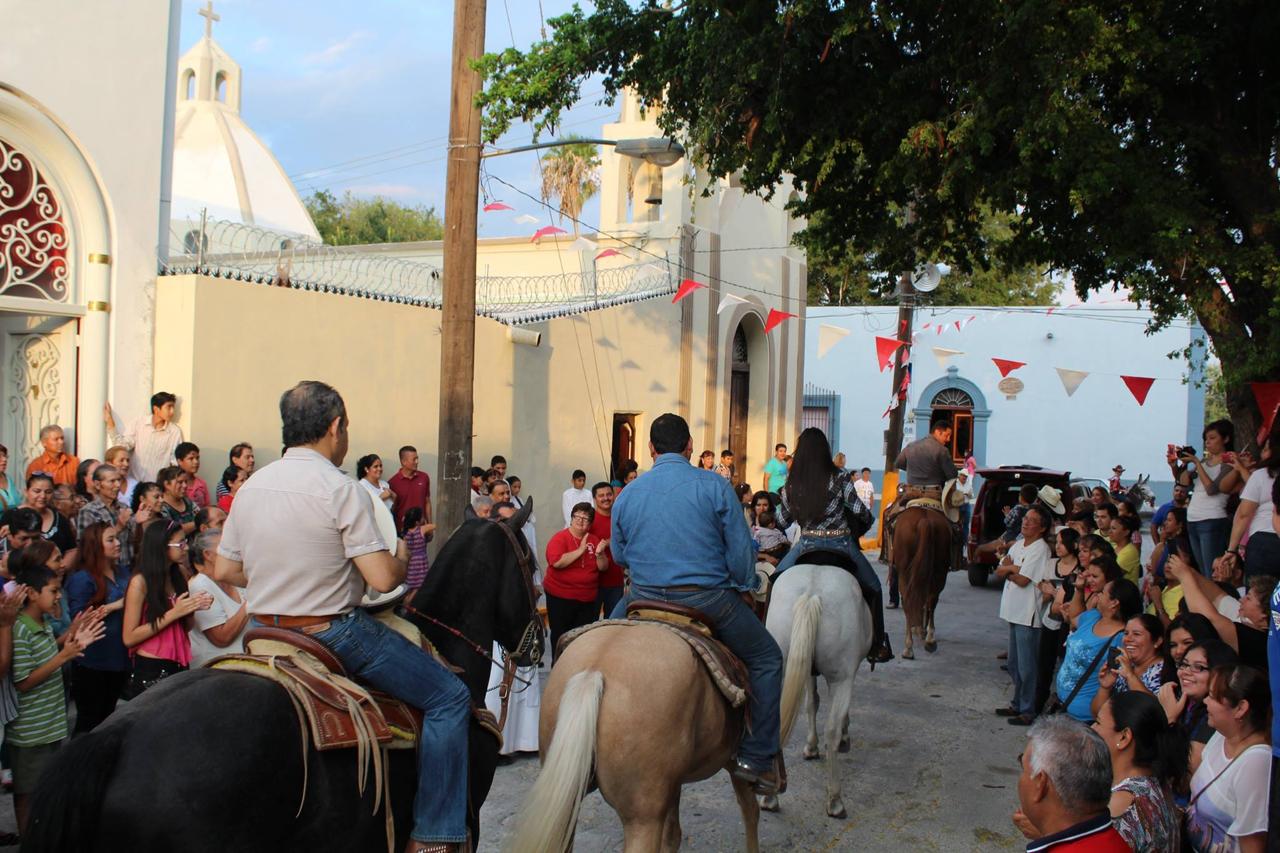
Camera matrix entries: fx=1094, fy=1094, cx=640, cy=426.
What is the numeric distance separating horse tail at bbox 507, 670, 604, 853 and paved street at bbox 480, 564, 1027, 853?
156 cm

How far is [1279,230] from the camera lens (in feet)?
29.0

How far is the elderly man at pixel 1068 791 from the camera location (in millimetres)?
3105

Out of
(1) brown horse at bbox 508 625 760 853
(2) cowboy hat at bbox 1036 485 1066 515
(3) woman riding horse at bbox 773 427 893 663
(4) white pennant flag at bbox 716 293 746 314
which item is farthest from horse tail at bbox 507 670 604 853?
(4) white pennant flag at bbox 716 293 746 314

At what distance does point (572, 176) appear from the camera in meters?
31.3

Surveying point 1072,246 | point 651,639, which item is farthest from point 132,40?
point 1072,246

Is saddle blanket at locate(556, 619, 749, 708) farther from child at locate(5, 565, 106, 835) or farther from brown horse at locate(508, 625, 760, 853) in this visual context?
child at locate(5, 565, 106, 835)

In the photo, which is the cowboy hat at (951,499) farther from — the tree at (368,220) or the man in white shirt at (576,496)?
the tree at (368,220)

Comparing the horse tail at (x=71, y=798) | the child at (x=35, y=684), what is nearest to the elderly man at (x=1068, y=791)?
the horse tail at (x=71, y=798)

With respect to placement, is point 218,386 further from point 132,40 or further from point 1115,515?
point 1115,515

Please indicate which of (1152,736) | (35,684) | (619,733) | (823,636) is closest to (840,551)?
(823,636)

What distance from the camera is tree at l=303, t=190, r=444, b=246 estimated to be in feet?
173

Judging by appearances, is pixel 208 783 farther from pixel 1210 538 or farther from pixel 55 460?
pixel 1210 538

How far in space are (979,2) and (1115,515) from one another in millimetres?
4600

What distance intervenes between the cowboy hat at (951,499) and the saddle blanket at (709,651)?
6580mm
